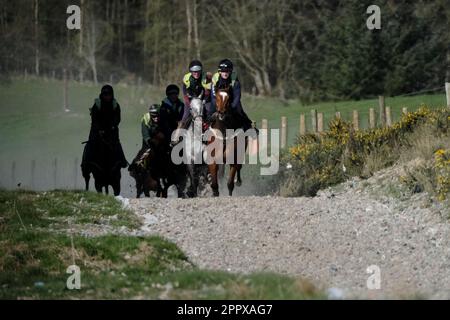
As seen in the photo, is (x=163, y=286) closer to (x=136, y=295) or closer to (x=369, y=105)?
(x=136, y=295)

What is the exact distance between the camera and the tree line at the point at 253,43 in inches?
2290

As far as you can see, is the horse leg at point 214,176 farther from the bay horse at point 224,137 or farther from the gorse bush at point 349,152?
the gorse bush at point 349,152

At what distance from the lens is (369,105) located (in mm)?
53219

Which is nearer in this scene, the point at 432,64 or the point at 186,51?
the point at 432,64

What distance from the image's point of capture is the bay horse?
73.8ft

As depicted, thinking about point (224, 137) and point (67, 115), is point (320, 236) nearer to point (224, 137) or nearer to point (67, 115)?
point (224, 137)

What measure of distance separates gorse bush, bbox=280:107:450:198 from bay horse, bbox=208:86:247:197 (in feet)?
5.21

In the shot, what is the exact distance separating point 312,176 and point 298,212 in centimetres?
565

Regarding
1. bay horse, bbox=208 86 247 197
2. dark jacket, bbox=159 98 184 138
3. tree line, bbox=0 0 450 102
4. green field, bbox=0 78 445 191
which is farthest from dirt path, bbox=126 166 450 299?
tree line, bbox=0 0 450 102

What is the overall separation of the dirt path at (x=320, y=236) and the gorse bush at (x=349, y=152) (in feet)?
9.01

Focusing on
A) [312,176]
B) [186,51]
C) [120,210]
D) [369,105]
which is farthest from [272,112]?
[120,210]

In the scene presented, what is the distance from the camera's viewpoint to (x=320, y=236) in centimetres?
1709

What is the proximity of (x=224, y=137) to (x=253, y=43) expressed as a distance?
4768cm

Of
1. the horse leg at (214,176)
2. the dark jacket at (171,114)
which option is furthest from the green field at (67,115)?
the horse leg at (214,176)
